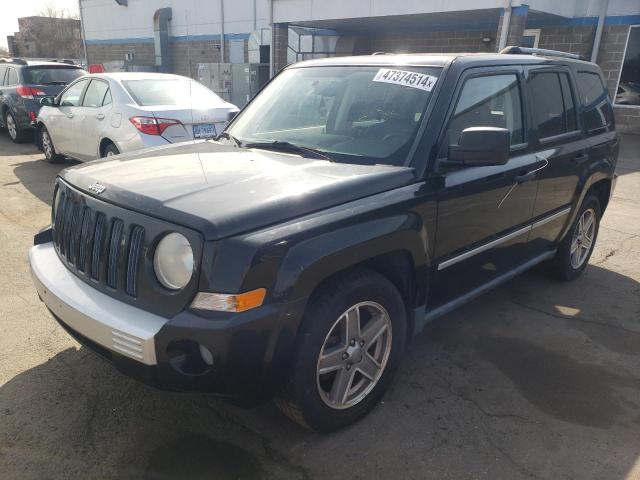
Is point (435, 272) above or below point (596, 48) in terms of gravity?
below

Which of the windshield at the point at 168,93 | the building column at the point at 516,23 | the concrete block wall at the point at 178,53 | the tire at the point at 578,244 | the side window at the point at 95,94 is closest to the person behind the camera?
the tire at the point at 578,244

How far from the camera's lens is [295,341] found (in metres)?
2.40

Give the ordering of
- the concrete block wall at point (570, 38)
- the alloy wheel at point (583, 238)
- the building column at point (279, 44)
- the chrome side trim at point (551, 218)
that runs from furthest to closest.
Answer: the building column at point (279, 44) < the concrete block wall at point (570, 38) < the alloy wheel at point (583, 238) < the chrome side trim at point (551, 218)

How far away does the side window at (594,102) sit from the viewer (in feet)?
14.6

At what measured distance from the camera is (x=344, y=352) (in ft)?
8.83

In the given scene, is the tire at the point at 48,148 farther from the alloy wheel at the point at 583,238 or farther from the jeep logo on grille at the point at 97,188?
the alloy wheel at the point at 583,238

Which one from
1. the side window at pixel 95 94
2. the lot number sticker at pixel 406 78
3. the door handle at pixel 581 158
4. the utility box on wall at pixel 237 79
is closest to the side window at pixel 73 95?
the side window at pixel 95 94

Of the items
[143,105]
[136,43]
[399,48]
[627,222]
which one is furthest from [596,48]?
[136,43]

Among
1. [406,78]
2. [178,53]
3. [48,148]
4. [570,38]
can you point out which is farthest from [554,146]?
[178,53]

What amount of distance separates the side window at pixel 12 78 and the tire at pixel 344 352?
11368mm

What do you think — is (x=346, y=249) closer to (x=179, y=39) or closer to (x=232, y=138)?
(x=232, y=138)

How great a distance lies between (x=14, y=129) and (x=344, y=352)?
11.8 m

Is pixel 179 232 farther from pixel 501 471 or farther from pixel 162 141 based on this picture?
pixel 162 141

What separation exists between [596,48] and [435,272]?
45.8ft
